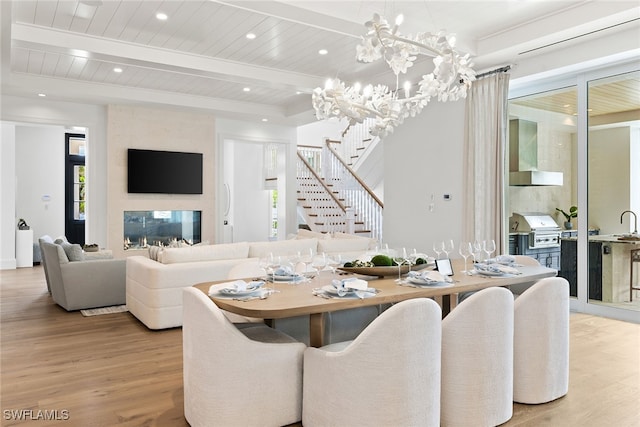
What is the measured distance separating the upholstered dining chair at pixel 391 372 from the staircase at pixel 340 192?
697cm

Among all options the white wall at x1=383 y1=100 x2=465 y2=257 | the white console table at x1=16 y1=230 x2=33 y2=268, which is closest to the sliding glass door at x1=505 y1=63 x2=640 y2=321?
the white wall at x1=383 y1=100 x2=465 y2=257

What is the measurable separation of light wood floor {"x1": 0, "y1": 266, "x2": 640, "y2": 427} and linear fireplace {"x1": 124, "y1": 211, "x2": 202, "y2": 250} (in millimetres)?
2945

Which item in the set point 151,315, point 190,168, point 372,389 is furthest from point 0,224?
point 372,389

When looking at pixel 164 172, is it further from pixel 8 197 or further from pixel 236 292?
pixel 236 292

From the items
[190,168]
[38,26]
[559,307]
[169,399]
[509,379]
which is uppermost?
[38,26]

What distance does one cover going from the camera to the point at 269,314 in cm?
215

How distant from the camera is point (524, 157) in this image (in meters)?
5.71

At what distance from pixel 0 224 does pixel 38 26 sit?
5228 mm

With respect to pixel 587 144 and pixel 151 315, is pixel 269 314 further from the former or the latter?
pixel 587 144

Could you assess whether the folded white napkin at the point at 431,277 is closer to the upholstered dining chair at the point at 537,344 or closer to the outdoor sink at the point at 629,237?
the upholstered dining chair at the point at 537,344

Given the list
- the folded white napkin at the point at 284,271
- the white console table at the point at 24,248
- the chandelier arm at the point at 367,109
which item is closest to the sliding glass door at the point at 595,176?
the chandelier arm at the point at 367,109

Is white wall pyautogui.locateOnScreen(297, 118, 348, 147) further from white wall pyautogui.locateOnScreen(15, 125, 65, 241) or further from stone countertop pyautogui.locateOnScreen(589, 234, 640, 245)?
stone countertop pyautogui.locateOnScreen(589, 234, 640, 245)

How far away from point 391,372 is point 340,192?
325 inches

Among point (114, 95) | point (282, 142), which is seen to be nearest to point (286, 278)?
point (114, 95)
